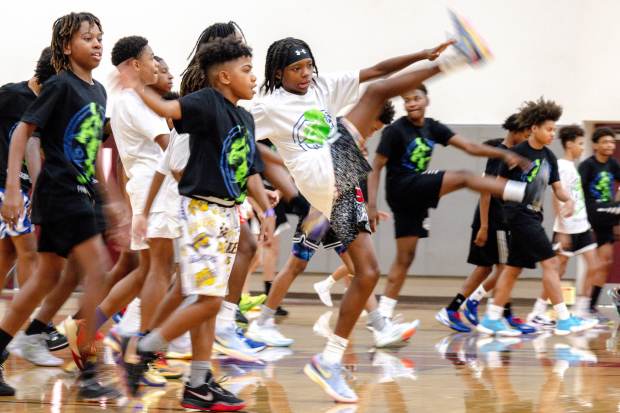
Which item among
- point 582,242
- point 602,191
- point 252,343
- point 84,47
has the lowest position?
point 252,343

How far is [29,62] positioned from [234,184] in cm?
852

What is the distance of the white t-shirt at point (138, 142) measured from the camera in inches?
211

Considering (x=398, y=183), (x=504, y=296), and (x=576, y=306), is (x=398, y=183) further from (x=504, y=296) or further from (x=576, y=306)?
(x=576, y=306)

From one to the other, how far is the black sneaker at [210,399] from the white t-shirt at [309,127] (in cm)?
99

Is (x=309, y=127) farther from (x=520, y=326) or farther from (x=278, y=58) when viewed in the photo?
(x=520, y=326)

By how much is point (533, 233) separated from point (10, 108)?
3.85 metres

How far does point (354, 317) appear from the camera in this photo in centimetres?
467

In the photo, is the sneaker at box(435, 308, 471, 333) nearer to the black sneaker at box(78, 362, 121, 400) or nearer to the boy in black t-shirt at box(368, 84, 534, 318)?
the boy in black t-shirt at box(368, 84, 534, 318)

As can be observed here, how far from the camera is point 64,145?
457 centimetres

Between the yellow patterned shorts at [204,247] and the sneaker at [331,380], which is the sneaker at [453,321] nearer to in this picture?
the sneaker at [331,380]

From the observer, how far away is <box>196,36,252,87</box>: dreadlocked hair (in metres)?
4.31

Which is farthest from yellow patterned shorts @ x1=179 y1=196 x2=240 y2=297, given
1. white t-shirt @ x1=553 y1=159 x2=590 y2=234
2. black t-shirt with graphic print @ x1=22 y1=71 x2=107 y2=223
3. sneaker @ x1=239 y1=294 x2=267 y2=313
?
white t-shirt @ x1=553 y1=159 x2=590 y2=234

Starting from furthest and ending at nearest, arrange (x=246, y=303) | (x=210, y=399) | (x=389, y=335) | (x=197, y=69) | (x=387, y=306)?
(x=246, y=303) < (x=387, y=306) < (x=389, y=335) < (x=197, y=69) < (x=210, y=399)

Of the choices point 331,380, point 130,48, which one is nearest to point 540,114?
point 130,48
